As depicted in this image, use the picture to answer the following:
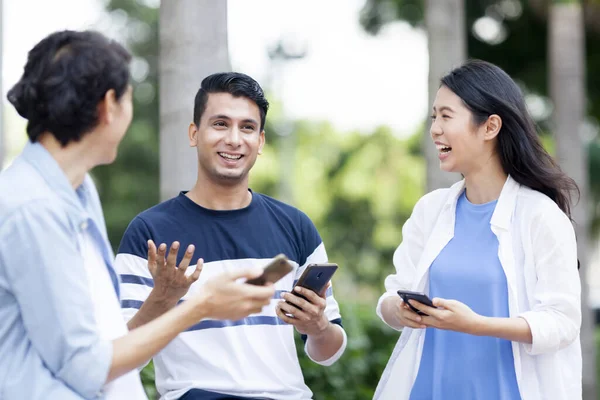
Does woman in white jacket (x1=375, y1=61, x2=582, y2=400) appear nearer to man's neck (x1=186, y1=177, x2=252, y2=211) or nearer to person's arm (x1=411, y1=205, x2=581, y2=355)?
person's arm (x1=411, y1=205, x2=581, y2=355)

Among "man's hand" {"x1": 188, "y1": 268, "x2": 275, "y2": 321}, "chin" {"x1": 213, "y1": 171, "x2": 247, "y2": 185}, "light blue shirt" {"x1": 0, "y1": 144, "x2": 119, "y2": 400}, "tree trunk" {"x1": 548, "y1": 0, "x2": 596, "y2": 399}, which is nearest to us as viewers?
"light blue shirt" {"x1": 0, "y1": 144, "x2": 119, "y2": 400}

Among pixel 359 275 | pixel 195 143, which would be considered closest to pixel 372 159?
pixel 359 275

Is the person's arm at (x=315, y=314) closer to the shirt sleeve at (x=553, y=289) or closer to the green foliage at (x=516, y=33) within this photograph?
the shirt sleeve at (x=553, y=289)

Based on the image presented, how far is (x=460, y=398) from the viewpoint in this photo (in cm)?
364

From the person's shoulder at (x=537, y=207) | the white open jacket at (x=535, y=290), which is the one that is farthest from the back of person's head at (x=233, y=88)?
the person's shoulder at (x=537, y=207)

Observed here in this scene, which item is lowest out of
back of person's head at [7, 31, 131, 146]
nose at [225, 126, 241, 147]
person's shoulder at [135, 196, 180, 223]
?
person's shoulder at [135, 196, 180, 223]

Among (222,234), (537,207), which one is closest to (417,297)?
(537,207)

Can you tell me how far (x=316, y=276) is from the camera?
3385 mm

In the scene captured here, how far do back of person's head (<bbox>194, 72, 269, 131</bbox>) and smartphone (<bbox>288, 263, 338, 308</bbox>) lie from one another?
878 millimetres

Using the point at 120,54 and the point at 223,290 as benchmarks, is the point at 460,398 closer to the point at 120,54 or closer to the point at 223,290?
the point at 223,290

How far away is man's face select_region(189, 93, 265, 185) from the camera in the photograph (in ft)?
12.6

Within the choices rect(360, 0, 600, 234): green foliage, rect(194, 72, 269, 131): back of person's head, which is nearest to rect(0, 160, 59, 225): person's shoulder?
rect(194, 72, 269, 131): back of person's head

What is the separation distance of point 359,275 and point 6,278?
99.2ft

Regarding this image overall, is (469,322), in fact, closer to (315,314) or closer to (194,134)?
(315,314)
